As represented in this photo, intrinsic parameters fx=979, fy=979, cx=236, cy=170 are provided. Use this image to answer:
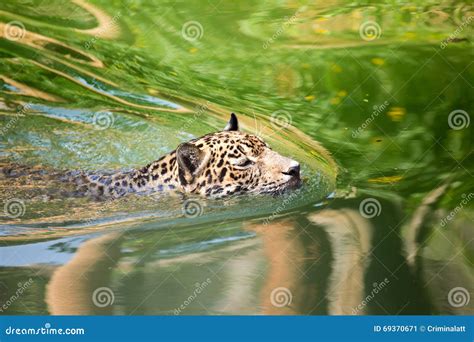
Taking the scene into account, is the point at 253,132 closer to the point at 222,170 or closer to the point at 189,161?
the point at 222,170

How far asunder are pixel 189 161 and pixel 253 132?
339 centimetres

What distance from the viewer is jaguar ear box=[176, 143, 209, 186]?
1036 centimetres

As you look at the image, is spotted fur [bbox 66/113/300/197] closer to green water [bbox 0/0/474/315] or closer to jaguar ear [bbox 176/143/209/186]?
jaguar ear [bbox 176/143/209/186]

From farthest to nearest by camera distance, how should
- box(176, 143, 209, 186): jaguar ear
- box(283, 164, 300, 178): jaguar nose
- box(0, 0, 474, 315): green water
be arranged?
box(283, 164, 300, 178): jaguar nose < box(176, 143, 209, 186): jaguar ear < box(0, 0, 474, 315): green water

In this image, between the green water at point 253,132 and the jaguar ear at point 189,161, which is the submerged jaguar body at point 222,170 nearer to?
the jaguar ear at point 189,161

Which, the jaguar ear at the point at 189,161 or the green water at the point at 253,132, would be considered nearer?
the green water at the point at 253,132

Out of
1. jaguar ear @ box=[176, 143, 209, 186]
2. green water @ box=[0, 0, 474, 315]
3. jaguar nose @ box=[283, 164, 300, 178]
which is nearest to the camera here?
green water @ box=[0, 0, 474, 315]

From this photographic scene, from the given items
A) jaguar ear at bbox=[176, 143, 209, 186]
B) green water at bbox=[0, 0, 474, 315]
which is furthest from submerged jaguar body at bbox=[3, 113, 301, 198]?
green water at bbox=[0, 0, 474, 315]

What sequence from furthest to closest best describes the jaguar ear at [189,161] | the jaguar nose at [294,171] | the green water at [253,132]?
the jaguar nose at [294,171] → the jaguar ear at [189,161] → the green water at [253,132]

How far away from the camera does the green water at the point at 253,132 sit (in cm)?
939

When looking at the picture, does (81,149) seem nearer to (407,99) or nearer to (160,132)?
(160,132)

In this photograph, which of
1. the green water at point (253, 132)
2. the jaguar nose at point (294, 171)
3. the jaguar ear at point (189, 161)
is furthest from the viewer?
the jaguar nose at point (294, 171)

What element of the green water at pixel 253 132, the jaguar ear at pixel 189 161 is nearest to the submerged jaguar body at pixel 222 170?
the jaguar ear at pixel 189 161

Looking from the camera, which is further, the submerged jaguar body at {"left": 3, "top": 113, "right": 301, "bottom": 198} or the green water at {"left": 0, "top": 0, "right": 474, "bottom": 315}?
the submerged jaguar body at {"left": 3, "top": 113, "right": 301, "bottom": 198}
